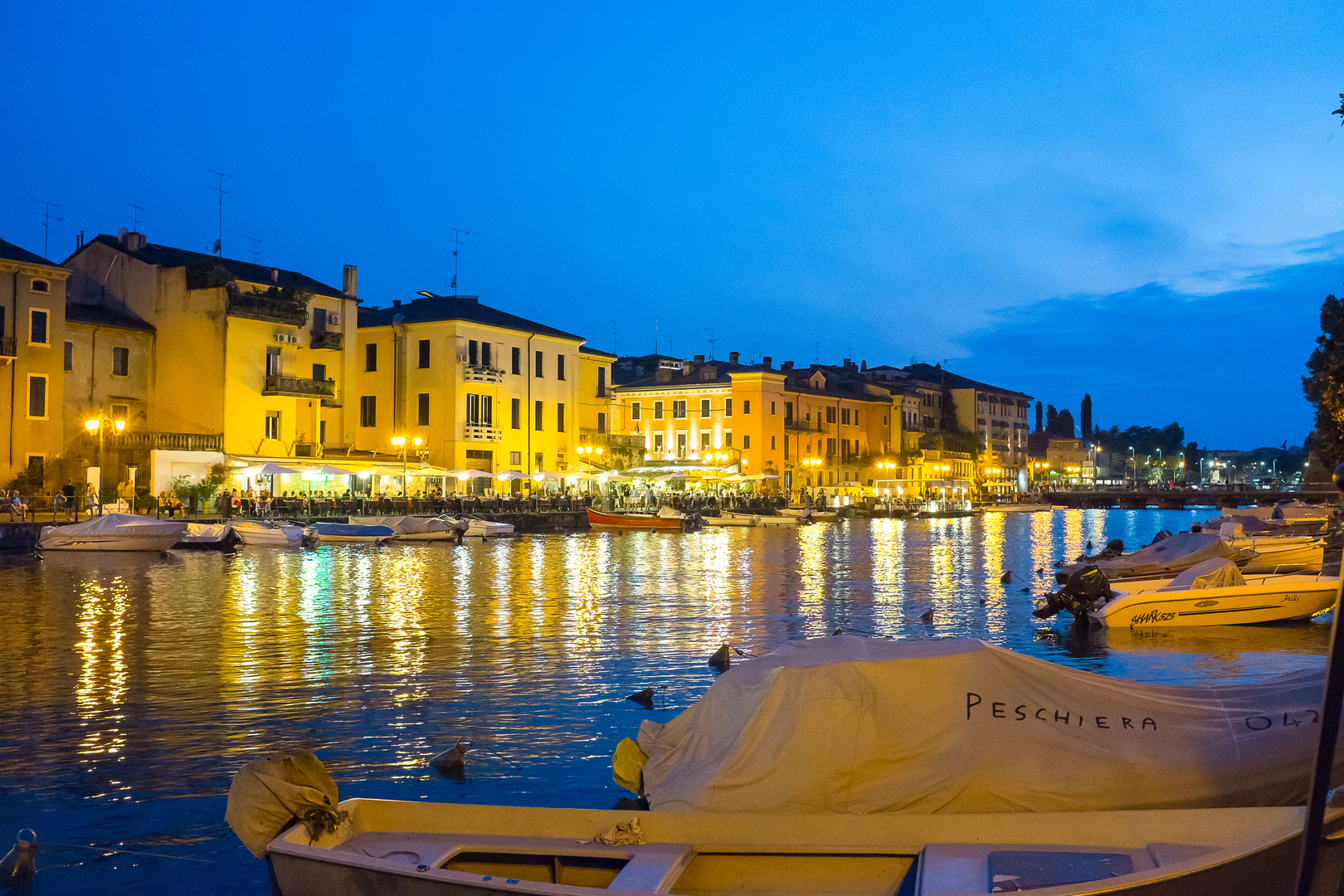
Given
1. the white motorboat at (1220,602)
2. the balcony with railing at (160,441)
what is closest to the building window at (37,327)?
the balcony with railing at (160,441)

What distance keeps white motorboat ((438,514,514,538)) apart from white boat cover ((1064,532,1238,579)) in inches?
1148

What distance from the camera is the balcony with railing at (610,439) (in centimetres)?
7212

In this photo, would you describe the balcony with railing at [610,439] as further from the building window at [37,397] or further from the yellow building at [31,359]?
the building window at [37,397]

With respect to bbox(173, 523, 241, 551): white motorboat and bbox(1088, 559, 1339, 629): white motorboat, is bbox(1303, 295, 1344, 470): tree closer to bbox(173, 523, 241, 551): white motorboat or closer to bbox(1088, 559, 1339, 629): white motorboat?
bbox(1088, 559, 1339, 629): white motorboat

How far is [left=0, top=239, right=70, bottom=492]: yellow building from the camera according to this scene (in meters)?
43.0

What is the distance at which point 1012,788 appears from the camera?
724 cm

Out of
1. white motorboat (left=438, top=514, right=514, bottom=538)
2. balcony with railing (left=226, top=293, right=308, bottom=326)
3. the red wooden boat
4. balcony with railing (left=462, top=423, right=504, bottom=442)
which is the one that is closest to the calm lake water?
white motorboat (left=438, top=514, right=514, bottom=538)

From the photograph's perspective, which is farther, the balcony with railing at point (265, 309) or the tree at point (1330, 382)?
the balcony with railing at point (265, 309)

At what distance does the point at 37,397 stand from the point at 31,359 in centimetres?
150

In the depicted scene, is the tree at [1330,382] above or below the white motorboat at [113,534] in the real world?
above

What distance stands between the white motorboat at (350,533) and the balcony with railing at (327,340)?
47.5 feet

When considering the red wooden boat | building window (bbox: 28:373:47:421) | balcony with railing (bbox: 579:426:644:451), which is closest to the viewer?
building window (bbox: 28:373:47:421)

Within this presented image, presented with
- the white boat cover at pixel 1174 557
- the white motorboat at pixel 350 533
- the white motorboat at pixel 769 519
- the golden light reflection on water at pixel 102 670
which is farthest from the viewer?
the white motorboat at pixel 769 519

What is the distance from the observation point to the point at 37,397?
144 feet
